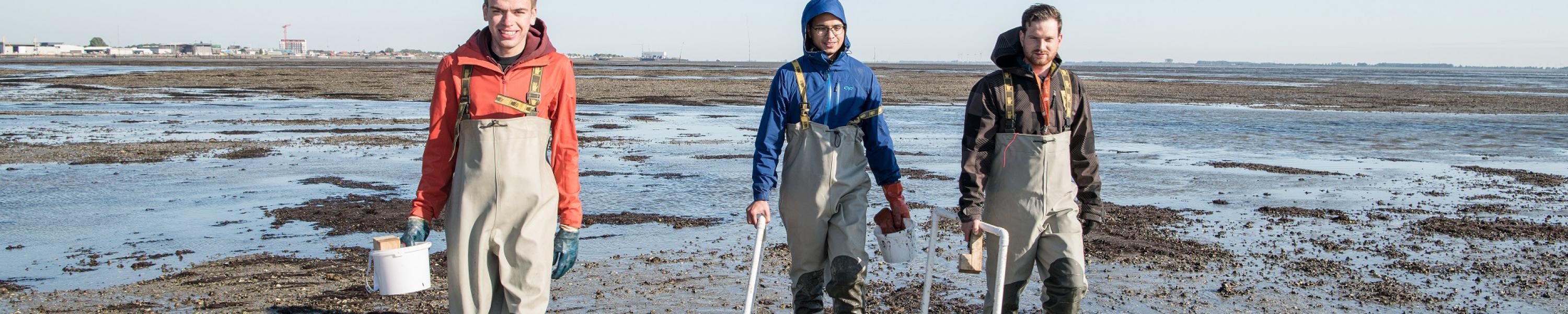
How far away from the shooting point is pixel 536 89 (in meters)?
3.36

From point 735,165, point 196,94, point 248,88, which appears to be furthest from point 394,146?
point 248,88

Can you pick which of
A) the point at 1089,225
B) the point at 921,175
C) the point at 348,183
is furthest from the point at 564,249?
the point at 921,175

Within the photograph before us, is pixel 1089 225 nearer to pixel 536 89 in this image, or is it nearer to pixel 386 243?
pixel 536 89

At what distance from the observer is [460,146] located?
336 cm

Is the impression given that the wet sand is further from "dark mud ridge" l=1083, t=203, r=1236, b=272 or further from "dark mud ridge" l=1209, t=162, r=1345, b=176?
"dark mud ridge" l=1083, t=203, r=1236, b=272

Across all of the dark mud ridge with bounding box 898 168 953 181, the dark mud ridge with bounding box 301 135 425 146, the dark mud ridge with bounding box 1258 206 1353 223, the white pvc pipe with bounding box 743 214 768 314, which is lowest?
the dark mud ridge with bounding box 1258 206 1353 223

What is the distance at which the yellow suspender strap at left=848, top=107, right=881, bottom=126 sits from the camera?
4.09 metres

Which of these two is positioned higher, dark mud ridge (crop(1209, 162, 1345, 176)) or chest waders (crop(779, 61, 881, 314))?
chest waders (crop(779, 61, 881, 314))

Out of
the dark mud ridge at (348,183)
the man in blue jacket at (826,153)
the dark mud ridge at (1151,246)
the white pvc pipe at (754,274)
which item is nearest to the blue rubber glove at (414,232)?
the white pvc pipe at (754,274)

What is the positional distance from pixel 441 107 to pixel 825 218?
1.42m

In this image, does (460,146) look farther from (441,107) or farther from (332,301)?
(332,301)

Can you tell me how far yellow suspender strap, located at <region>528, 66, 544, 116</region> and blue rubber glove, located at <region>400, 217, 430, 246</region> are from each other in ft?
1.55

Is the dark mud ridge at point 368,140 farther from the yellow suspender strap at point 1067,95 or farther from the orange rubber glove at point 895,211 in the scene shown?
the yellow suspender strap at point 1067,95

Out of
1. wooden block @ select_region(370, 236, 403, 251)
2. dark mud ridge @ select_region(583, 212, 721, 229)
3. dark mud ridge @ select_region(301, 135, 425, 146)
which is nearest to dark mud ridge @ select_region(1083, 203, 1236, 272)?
dark mud ridge @ select_region(583, 212, 721, 229)
